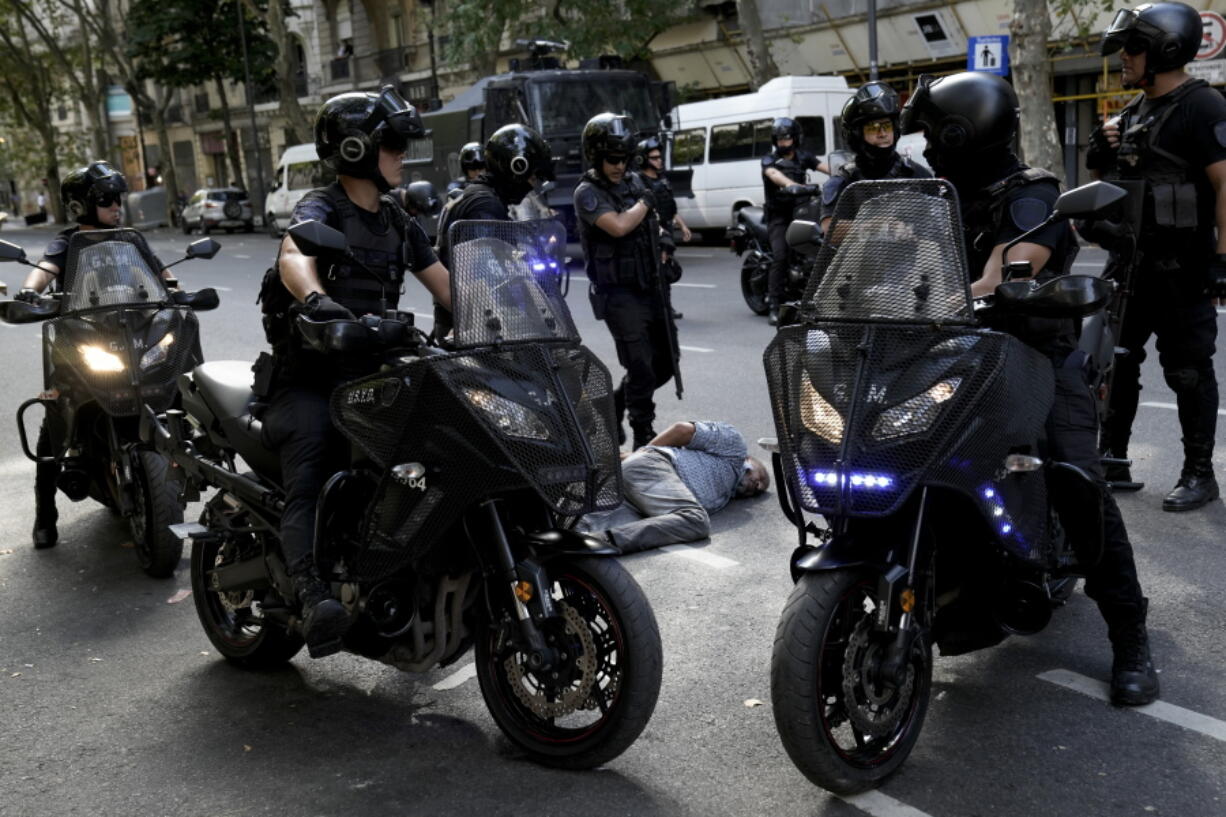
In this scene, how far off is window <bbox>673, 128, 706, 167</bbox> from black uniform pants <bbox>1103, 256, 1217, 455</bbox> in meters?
18.4

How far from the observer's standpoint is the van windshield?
2045 cm

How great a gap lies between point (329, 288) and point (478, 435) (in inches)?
40.1

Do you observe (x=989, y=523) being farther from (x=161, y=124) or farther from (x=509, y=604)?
(x=161, y=124)

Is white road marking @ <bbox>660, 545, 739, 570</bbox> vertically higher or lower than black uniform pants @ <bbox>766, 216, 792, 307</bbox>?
lower

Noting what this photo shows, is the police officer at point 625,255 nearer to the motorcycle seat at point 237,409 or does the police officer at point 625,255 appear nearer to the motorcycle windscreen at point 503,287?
the motorcycle seat at point 237,409

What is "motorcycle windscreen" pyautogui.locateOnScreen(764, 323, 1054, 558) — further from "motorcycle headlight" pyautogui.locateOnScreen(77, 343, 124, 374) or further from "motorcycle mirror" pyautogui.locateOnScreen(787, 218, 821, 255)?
"motorcycle headlight" pyautogui.locateOnScreen(77, 343, 124, 374)

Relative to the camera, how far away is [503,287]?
366cm

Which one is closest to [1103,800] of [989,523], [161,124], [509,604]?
[989,523]

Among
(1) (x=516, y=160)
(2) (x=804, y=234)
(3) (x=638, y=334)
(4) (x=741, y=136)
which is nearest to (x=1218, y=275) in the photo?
(2) (x=804, y=234)

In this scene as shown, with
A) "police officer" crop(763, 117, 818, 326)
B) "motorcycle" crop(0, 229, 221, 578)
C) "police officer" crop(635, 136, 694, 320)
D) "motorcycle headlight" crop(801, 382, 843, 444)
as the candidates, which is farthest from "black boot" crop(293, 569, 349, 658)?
"police officer" crop(763, 117, 818, 326)

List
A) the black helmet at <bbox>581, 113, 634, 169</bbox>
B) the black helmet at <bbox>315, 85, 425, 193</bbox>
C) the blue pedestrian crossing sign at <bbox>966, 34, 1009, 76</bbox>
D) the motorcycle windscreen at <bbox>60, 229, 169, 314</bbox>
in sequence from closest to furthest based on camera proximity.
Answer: the black helmet at <bbox>315, 85, 425, 193</bbox>, the motorcycle windscreen at <bbox>60, 229, 169, 314</bbox>, the black helmet at <bbox>581, 113, 634, 169</bbox>, the blue pedestrian crossing sign at <bbox>966, 34, 1009, 76</bbox>

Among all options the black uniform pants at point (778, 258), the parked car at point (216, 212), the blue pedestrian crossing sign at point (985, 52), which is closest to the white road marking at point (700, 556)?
the black uniform pants at point (778, 258)

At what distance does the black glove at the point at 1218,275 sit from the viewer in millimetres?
5520

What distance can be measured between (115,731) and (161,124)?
46.1m
